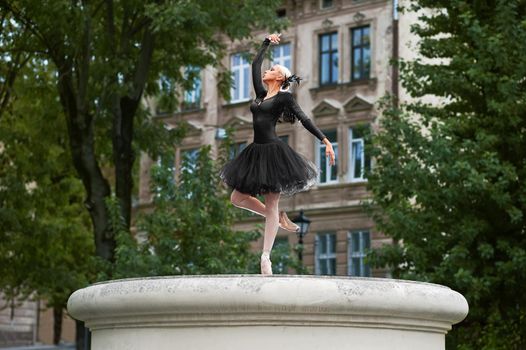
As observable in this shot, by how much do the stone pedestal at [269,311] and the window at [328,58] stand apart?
106 feet

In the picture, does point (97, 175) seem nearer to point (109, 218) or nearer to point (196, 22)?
point (109, 218)

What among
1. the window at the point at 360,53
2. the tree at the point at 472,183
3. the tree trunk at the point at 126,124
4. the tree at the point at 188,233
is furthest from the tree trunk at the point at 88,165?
the window at the point at 360,53

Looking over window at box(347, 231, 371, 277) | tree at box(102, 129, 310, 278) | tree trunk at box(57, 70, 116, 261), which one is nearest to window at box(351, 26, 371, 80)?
window at box(347, 231, 371, 277)

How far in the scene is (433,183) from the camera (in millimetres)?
20422

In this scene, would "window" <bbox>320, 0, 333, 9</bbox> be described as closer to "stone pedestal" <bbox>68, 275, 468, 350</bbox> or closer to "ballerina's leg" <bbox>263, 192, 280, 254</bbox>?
"ballerina's leg" <bbox>263, 192, 280, 254</bbox>

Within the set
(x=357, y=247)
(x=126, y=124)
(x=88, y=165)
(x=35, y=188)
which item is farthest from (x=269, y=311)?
(x=357, y=247)

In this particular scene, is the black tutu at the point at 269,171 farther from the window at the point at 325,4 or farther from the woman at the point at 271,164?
the window at the point at 325,4

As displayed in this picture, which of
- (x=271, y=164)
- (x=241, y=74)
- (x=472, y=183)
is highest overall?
(x=241, y=74)

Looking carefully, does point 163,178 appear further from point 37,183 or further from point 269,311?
point 269,311

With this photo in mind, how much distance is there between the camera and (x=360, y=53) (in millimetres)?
39938

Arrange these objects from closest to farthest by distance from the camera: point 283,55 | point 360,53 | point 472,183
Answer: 1. point 472,183
2. point 360,53
3. point 283,55

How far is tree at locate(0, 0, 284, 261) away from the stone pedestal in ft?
45.1

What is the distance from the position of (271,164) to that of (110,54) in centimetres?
1494

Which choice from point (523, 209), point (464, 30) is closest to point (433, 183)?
point (523, 209)
